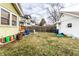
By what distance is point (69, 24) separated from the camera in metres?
3.83

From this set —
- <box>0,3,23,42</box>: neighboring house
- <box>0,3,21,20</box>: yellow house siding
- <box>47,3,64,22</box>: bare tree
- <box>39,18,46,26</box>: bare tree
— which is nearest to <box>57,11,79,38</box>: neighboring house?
<box>47,3,64,22</box>: bare tree

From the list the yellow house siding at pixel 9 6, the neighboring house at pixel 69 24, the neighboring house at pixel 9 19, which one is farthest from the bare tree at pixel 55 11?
the yellow house siding at pixel 9 6

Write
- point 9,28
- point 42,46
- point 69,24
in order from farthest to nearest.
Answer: point 9,28, point 69,24, point 42,46

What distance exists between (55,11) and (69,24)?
0.51 m

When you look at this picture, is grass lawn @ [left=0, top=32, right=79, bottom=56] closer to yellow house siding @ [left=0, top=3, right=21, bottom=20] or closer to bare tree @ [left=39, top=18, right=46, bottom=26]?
bare tree @ [left=39, top=18, right=46, bottom=26]

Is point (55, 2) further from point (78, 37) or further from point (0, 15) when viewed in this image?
point (0, 15)

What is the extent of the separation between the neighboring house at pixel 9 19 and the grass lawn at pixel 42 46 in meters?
0.38

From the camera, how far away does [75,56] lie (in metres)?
3.58

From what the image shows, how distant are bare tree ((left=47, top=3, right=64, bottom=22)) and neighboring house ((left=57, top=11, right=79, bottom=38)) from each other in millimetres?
142

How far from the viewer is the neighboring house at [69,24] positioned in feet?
12.3

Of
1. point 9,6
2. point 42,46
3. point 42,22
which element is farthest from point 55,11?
point 9,6

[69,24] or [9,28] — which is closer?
[69,24]

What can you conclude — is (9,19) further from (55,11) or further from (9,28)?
(55,11)

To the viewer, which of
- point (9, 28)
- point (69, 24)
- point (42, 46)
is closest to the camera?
A: point (42, 46)
